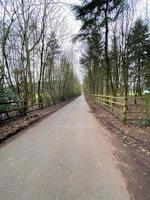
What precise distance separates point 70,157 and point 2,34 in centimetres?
1079

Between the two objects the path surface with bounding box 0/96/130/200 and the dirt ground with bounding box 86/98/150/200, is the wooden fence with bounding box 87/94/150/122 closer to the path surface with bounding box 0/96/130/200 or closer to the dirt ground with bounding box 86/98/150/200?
the dirt ground with bounding box 86/98/150/200

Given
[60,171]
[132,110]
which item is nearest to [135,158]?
[60,171]

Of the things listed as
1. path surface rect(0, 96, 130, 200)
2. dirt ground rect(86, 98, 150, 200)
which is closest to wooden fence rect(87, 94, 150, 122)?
dirt ground rect(86, 98, 150, 200)

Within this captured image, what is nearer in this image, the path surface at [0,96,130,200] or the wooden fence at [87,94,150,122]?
the path surface at [0,96,130,200]

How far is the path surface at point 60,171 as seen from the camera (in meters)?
3.32

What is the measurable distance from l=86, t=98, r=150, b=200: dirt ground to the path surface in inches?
6.9

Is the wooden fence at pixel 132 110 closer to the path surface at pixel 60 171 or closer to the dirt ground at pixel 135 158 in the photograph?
the dirt ground at pixel 135 158

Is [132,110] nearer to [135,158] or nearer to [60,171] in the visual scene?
[135,158]

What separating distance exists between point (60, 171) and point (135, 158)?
194 centimetres

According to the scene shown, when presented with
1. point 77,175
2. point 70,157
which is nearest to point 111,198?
point 77,175

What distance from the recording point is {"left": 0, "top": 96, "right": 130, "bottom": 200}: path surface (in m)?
3.32

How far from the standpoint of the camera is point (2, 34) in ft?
44.3

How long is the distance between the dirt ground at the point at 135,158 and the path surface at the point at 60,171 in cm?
18

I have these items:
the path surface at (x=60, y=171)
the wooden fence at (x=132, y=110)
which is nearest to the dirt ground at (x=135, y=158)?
the path surface at (x=60, y=171)
